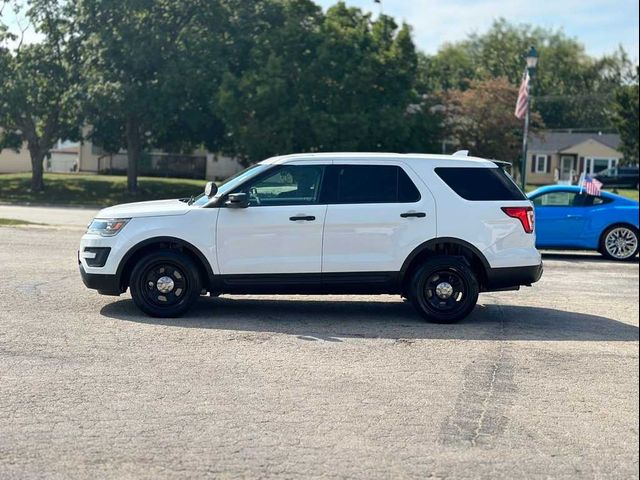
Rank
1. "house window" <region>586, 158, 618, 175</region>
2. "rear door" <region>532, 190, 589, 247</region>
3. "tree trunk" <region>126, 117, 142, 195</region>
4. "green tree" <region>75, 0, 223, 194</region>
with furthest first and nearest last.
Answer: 1. "house window" <region>586, 158, 618, 175</region>
2. "tree trunk" <region>126, 117, 142, 195</region>
3. "green tree" <region>75, 0, 223, 194</region>
4. "rear door" <region>532, 190, 589, 247</region>

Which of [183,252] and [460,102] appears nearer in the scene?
[183,252]

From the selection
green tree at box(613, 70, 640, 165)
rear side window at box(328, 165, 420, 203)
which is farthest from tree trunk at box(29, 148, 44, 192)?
rear side window at box(328, 165, 420, 203)

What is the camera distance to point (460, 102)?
4175 cm

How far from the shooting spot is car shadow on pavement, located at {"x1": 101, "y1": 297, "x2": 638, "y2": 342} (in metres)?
9.22

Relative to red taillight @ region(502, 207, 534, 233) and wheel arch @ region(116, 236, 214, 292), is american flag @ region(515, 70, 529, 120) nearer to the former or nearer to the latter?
A: red taillight @ region(502, 207, 534, 233)

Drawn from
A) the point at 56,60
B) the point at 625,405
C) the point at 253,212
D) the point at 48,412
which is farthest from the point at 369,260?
the point at 56,60

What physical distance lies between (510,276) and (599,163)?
2693 inches

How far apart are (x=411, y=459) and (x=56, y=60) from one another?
1641 inches

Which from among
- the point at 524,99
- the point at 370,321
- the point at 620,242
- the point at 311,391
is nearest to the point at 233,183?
the point at 370,321

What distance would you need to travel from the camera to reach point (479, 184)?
992cm

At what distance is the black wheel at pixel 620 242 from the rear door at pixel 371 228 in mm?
8945

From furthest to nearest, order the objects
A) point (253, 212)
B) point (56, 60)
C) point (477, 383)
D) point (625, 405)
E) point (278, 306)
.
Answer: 1. point (56, 60)
2. point (278, 306)
3. point (253, 212)
4. point (477, 383)
5. point (625, 405)

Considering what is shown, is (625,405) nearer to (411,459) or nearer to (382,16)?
(411,459)

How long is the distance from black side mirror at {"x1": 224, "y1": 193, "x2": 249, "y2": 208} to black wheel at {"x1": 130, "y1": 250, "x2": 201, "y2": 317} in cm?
76
